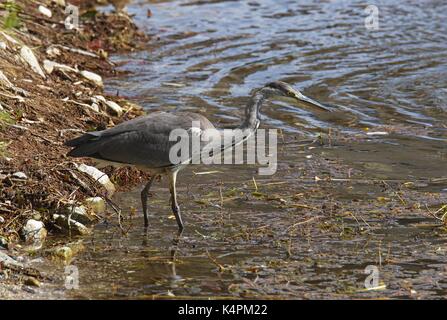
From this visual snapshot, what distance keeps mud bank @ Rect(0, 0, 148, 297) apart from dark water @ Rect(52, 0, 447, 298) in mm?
358

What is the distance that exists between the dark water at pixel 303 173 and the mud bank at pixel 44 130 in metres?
0.36

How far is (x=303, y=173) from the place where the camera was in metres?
9.66

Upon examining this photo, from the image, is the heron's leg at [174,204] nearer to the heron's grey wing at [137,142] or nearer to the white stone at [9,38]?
the heron's grey wing at [137,142]

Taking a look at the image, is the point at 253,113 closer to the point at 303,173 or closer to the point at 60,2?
the point at 303,173

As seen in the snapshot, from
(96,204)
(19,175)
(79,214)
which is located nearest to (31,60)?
(19,175)

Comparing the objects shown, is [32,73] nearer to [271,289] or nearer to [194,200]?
[194,200]

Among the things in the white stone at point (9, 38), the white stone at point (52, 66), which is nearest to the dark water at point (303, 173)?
the white stone at point (52, 66)

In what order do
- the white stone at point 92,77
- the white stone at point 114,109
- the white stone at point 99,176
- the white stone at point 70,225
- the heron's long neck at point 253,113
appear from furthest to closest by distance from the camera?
the white stone at point 92,77
the white stone at point 114,109
the white stone at point 99,176
the heron's long neck at point 253,113
the white stone at point 70,225

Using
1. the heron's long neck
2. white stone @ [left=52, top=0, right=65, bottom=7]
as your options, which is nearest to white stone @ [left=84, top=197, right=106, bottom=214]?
the heron's long neck

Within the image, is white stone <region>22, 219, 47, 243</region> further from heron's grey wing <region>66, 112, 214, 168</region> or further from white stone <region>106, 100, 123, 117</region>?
white stone <region>106, 100, 123, 117</region>

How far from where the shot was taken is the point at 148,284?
22.5ft

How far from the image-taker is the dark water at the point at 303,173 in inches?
277

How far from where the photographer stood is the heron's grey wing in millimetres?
8227
